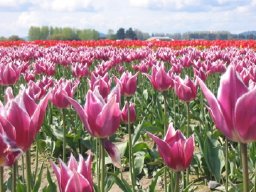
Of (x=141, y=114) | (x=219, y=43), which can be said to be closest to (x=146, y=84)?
(x=141, y=114)

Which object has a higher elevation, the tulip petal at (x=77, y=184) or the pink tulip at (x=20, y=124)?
the pink tulip at (x=20, y=124)

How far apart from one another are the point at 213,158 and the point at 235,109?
3.64 metres

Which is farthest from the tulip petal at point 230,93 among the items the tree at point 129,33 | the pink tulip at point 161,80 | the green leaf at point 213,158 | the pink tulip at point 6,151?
the tree at point 129,33

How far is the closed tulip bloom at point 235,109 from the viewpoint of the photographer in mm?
1804

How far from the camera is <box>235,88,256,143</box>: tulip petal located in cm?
180

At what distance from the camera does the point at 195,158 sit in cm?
581

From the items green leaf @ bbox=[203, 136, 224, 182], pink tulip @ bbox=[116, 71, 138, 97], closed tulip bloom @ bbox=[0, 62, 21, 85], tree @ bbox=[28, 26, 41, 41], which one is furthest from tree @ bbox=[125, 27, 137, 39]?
pink tulip @ bbox=[116, 71, 138, 97]

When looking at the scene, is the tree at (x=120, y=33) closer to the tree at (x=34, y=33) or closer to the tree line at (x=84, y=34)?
the tree line at (x=84, y=34)

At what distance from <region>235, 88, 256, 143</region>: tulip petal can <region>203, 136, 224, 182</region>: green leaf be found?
343 centimetres

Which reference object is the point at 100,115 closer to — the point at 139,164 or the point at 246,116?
the point at 246,116

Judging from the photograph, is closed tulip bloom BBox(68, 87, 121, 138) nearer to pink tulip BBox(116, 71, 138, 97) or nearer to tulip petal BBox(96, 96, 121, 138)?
tulip petal BBox(96, 96, 121, 138)

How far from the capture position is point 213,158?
534 centimetres

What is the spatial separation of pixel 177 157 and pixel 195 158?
353 cm

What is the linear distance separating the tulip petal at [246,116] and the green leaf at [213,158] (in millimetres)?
3428
